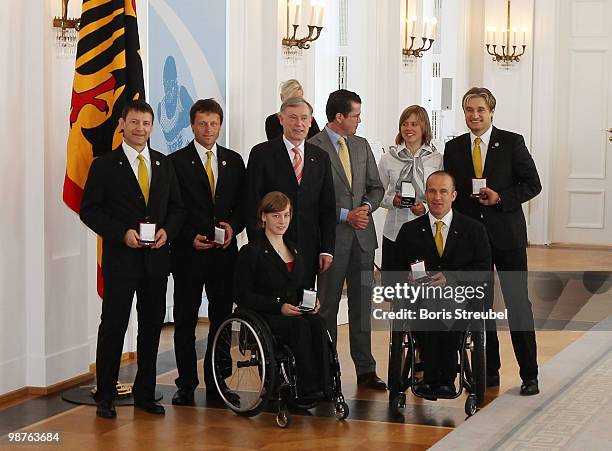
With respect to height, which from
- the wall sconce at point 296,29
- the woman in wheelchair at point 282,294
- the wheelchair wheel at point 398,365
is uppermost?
the wall sconce at point 296,29

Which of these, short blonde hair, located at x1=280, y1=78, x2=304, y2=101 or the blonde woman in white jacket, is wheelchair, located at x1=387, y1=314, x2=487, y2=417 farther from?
short blonde hair, located at x1=280, y1=78, x2=304, y2=101

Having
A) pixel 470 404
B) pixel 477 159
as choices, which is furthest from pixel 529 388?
pixel 477 159

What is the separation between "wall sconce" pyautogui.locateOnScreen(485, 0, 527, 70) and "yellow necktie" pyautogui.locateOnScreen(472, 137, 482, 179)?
7.46 meters

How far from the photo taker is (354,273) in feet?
20.2

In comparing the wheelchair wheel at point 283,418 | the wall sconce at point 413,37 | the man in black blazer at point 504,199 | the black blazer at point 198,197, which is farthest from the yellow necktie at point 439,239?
the wall sconce at point 413,37

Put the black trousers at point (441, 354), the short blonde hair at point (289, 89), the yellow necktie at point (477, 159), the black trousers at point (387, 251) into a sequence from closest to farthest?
1. the black trousers at point (441, 354)
2. the yellow necktie at point (477, 159)
3. the black trousers at point (387, 251)
4. the short blonde hair at point (289, 89)

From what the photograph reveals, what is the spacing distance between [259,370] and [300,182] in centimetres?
103

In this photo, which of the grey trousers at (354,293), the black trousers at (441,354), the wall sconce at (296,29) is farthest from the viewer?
the wall sconce at (296,29)

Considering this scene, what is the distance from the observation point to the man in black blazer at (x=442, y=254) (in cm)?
546

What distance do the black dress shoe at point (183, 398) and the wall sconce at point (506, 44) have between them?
8.41m

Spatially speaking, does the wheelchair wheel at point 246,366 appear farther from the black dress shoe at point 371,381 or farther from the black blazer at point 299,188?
the black dress shoe at point 371,381

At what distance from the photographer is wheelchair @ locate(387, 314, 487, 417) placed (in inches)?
213

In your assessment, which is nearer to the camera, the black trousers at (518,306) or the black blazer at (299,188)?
the black blazer at (299,188)

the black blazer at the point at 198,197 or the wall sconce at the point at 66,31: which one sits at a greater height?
the wall sconce at the point at 66,31
